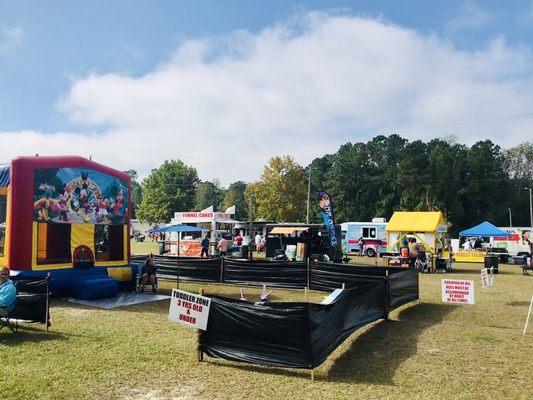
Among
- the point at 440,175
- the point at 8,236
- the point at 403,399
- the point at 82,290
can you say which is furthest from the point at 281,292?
the point at 440,175

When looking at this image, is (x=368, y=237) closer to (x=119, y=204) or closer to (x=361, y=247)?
(x=361, y=247)

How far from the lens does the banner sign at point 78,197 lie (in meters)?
13.0

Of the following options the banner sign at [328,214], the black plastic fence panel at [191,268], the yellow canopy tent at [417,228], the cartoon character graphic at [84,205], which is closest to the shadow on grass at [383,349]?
the black plastic fence panel at [191,268]

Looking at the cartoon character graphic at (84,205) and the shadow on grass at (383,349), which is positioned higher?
the cartoon character graphic at (84,205)

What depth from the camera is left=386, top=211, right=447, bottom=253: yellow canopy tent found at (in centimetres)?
2372

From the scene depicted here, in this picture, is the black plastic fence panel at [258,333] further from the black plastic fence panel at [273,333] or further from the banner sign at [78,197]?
the banner sign at [78,197]

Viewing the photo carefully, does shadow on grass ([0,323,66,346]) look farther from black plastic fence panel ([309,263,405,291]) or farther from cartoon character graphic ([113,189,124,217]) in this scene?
black plastic fence panel ([309,263,405,291])

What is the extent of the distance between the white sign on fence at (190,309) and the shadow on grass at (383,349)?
6.79 ft

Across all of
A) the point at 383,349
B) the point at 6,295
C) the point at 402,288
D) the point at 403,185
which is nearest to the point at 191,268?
the point at 402,288

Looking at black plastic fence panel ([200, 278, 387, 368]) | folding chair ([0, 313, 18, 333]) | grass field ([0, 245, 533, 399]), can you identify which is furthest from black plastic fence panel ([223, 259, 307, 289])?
folding chair ([0, 313, 18, 333])

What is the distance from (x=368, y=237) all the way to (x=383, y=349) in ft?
87.6

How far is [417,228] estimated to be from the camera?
78.5 feet

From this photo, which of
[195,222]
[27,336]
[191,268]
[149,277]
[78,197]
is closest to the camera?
[27,336]

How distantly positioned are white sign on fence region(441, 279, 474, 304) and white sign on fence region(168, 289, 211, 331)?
607 centimetres
